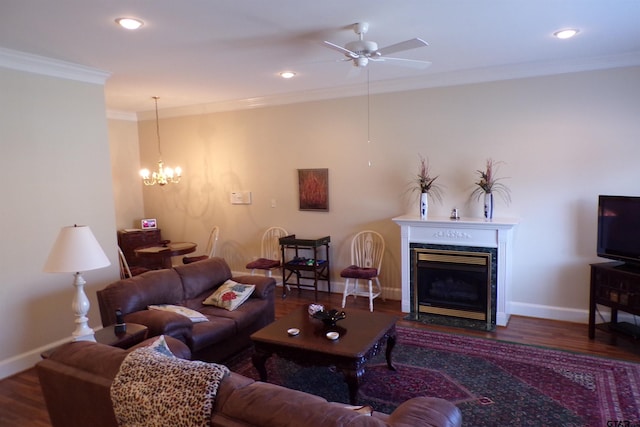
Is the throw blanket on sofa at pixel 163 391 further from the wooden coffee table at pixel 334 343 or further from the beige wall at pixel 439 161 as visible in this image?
the beige wall at pixel 439 161

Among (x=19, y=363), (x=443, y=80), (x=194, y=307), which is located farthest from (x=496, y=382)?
(x=19, y=363)

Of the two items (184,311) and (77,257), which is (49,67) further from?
(184,311)

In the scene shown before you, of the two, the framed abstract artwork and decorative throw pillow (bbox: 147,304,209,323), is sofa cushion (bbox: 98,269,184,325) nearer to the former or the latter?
decorative throw pillow (bbox: 147,304,209,323)

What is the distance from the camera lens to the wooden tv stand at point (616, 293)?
347cm

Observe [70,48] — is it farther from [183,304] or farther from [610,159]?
[610,159]

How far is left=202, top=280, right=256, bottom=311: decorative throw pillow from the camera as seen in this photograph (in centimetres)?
379

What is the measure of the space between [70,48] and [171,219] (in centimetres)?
374

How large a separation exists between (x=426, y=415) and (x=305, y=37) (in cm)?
283

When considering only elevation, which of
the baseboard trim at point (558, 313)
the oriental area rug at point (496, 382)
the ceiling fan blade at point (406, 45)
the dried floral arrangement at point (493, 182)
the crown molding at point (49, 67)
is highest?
the crown molding at point (49, 67)

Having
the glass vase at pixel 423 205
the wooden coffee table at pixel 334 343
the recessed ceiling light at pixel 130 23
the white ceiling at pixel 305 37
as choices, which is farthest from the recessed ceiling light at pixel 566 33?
the recessed ceiling light at pixel 130 23

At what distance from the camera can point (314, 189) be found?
560 cm

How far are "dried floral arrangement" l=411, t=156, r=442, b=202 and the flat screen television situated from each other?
1.61 meters

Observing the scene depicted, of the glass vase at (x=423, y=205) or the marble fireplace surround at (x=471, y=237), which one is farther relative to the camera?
the glass vase at (x=423, y=205)

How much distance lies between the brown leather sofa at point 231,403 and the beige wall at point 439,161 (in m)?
3.37
